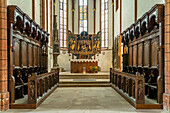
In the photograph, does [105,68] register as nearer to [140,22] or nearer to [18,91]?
[140,22]

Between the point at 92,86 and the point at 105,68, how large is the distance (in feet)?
30.6

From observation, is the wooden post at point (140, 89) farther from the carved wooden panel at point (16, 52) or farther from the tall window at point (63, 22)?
the tall window at point (63, 22)

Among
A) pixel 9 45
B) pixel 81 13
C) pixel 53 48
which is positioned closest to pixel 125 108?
pixel 9 45

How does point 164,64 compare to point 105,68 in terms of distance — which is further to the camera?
point 105,68

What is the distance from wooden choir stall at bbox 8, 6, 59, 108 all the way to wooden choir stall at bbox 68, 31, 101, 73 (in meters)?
4.47

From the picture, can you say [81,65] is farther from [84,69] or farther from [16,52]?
[16,52]

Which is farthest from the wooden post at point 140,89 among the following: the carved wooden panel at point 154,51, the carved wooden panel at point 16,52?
the carved wooden panel at point 16,52

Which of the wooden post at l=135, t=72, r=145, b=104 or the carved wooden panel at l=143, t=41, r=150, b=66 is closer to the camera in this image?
the wooden post at l=135, t=72, r=145, b=104

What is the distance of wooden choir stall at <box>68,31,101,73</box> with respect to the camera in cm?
1412

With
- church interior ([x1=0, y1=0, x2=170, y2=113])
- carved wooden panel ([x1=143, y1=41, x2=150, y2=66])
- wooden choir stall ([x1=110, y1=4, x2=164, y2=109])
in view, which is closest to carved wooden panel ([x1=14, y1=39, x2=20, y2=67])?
church interior ([x1=0, y1=0, x2=170, y2=113])

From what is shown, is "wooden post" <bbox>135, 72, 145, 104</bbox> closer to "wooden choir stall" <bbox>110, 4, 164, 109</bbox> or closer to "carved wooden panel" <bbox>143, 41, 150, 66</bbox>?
"wooden choir stall" <bbox>110, 4, 164, 109</bbox>

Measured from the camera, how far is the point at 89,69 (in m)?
14.2

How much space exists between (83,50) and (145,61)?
809 cm

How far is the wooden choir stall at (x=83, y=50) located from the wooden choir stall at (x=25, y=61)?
447 cm
